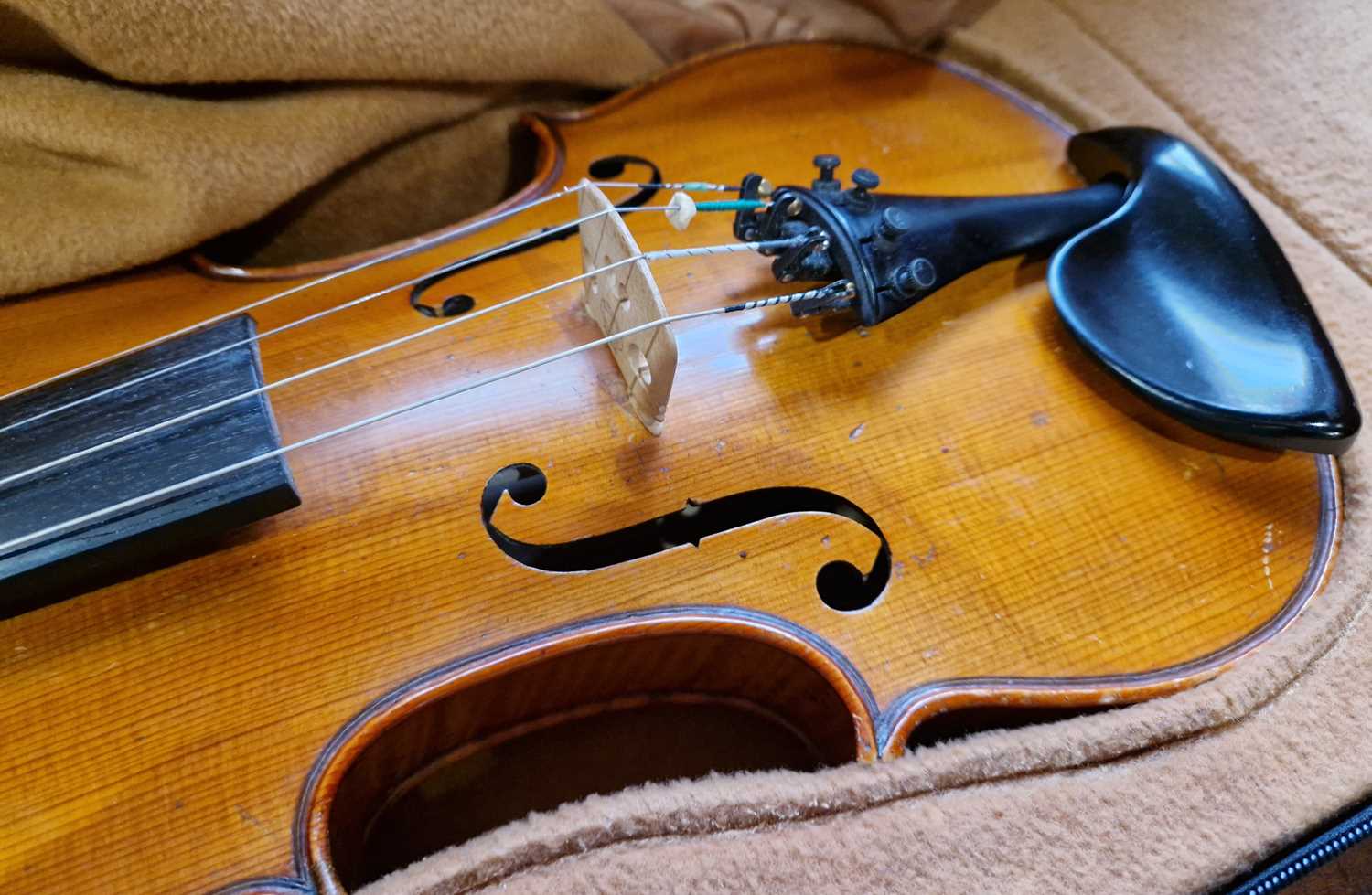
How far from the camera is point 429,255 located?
83 centimetres

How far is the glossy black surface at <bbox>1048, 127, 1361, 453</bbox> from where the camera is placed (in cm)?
73

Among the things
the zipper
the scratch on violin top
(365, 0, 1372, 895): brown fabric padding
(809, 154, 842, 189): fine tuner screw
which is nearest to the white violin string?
(809, 154, 842, 189): fine tuner screw

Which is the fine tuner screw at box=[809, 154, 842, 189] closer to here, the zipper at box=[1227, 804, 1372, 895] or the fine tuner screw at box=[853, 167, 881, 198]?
the fine tuner screw at box=[853, 167, 881, 198]

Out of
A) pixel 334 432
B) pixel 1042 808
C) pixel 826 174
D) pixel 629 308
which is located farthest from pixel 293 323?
pixel 1042 808

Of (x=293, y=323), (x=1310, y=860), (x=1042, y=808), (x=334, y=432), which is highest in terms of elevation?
(x=293, y=323)

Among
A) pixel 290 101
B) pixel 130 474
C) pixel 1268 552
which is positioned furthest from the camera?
pixel 290 101

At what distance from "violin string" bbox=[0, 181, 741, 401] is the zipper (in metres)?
0.68

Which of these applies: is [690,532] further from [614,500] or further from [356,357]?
[356,357]

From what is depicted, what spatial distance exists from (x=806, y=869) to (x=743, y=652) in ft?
0.52

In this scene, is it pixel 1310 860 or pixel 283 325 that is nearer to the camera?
pixel 1310 860

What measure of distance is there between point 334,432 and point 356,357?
0.28 ft

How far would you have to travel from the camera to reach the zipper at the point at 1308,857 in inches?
Answer: 25.1

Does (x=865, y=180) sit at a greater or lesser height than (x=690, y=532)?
greater

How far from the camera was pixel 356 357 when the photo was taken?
688 mm
